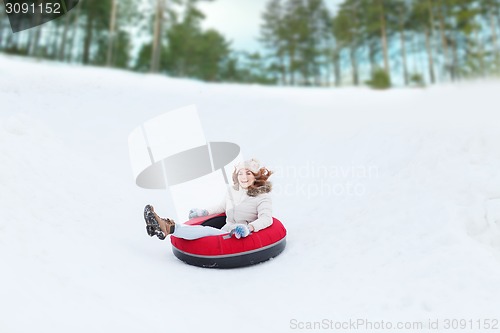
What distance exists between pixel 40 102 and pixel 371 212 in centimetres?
816

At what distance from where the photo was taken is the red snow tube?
156 inches

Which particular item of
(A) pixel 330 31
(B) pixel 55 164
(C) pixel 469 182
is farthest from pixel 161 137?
(A) pixel 330 31

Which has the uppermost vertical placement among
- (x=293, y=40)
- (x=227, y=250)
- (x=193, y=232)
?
(x=293, y=40)

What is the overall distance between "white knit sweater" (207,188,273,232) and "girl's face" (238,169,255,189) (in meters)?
0.11

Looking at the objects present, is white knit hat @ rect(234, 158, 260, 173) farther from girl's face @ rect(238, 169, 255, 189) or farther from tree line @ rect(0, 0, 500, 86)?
tree line @ rect(0, 0, 500, 86)

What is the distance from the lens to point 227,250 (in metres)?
3.95

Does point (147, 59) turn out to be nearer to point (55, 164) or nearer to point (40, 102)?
point (40, 102)

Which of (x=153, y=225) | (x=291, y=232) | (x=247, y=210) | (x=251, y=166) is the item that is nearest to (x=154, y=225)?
(x=153, y=225)

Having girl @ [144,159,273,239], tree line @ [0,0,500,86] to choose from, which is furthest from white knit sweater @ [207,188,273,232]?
tree line @ [0,0,500,86]

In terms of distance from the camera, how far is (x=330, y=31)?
31.3m

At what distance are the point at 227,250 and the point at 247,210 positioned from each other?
687 mm

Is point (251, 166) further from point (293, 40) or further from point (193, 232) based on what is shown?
point (293, 40)

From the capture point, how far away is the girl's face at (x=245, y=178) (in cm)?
452

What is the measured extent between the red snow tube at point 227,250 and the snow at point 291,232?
13 cm
